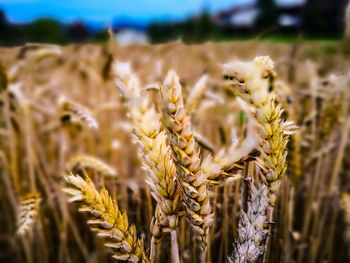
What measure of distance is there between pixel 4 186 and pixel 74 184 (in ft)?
4.59

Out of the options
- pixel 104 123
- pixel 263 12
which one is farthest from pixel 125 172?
pixel 263 12

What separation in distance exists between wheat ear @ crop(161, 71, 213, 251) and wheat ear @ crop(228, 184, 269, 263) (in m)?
0.07

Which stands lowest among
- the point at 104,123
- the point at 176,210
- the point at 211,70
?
the point at 176,210

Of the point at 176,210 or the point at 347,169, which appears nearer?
the point at 176,210

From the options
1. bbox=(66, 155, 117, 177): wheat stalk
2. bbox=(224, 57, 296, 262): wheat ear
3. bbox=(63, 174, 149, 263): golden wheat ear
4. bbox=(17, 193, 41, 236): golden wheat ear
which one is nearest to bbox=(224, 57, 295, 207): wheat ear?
bbox=(224, 57, 296, 262): wheat ear

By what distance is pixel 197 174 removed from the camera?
0.44 meters

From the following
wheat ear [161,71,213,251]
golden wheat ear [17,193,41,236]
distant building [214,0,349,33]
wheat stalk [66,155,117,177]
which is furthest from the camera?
distant building [214,0,349,33]

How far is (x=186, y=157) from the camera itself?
0.42 metres

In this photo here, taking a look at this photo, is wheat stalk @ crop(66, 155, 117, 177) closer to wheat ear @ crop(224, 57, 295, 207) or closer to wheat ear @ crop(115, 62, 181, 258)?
wheat ear @ crop(115, 62, 181, 258)

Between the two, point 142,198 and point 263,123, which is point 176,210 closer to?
point 263,123

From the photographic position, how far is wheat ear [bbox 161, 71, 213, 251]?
41 cm

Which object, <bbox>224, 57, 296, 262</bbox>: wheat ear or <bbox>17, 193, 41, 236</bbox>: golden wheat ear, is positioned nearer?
<bbox>224, 57, 296, 262</bbox>: wheat ear

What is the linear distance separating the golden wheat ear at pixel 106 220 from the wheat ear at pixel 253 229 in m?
0.18

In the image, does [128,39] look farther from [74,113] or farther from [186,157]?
[186,157]
